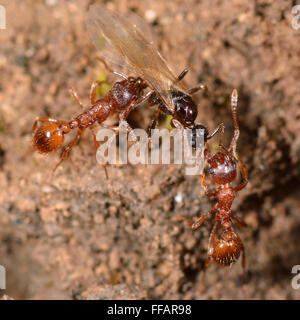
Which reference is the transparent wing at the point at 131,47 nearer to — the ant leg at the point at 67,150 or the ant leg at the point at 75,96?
the ant leg at the point at 75,96

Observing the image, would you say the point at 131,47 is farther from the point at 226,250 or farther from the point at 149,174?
the point at 226,250

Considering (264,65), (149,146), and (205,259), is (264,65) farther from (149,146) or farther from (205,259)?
(205,259)

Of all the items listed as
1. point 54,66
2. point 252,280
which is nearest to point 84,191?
→ point 54,66

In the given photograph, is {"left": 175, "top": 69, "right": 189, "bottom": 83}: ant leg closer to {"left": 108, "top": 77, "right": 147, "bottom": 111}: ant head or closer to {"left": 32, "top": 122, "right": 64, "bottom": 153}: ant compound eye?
{"left": 108, "top": 77, "right": 147, "bottom": 111}: ant head

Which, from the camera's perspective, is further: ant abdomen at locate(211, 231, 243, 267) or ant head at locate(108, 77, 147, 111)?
ant head at locate(108, 77, 147, 111)

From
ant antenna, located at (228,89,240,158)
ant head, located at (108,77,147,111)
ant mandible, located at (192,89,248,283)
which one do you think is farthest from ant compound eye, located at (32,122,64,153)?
ant antenna, located at (228,89,240,158)

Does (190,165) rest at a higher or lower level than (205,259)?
higher
